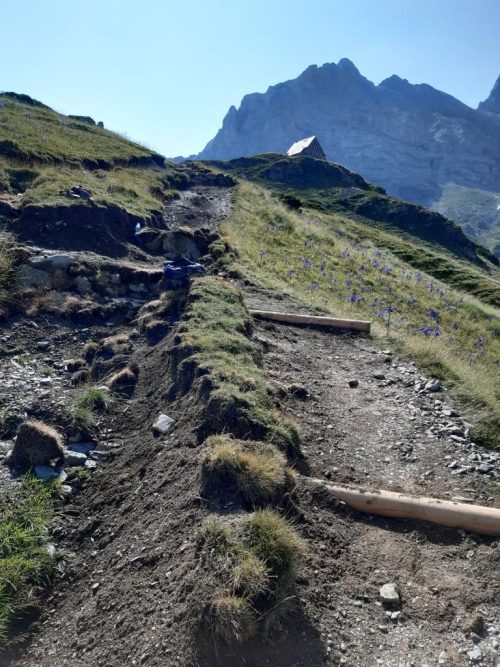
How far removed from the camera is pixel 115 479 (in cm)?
654

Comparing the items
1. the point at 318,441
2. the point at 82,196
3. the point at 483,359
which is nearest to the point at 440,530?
the point at 318,441

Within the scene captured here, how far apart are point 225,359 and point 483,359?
1158 centimetres

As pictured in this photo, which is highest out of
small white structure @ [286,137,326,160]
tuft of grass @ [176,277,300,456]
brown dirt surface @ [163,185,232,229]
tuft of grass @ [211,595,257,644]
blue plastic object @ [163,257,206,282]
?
small white structure @ [286,137,326,160]

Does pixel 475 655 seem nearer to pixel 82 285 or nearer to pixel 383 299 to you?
pixel 82 285

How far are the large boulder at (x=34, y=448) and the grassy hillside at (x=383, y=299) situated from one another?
6.25 m

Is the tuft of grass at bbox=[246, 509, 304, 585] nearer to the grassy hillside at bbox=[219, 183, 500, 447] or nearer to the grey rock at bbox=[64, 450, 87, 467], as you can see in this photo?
the grey rock at bbox=[64, 450, 87, 467]

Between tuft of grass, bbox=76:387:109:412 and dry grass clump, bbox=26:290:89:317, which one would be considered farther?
dry grass clump, bbox=26:290:89:317

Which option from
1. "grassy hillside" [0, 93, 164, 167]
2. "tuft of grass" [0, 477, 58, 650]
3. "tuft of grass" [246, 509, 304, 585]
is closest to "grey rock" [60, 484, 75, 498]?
"tuft of grass" [0, 477, 58, 650]

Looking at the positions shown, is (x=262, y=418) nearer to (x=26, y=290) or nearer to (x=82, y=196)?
(x=26, y=290)

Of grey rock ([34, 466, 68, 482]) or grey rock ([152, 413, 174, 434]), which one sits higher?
grey rock ([152, 413, 174, 434])

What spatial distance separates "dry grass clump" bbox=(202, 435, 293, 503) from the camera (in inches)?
204

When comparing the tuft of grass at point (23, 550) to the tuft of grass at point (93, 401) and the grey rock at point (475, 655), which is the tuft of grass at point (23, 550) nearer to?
the tuft of grass at point (93, 401)

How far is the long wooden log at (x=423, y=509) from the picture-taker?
218 inches

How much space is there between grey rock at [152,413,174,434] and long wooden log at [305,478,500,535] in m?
2.20
